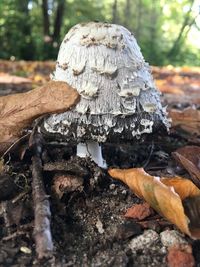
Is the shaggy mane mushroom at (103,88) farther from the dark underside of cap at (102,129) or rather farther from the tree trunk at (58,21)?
the tree trunk at (58,21)

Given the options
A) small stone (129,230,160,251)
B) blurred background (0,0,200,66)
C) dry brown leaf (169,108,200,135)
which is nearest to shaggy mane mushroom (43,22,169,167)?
small stone (129,230,160,251)

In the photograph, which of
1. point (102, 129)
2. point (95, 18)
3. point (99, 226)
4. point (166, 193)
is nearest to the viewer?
point (166, 193)

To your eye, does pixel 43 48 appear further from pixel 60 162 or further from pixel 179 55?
pixel 60 162

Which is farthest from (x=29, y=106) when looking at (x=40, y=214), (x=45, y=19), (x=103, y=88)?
(x=45, y=19)

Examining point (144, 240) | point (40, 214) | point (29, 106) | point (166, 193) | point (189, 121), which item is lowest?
point (189, 121)

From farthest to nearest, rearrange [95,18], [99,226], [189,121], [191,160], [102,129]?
1. [95,18]
2. [189,121]
3. [191,160]
4. [102,129]
5. [99,226]

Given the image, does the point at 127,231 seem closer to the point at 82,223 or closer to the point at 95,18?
the point at 82,223
